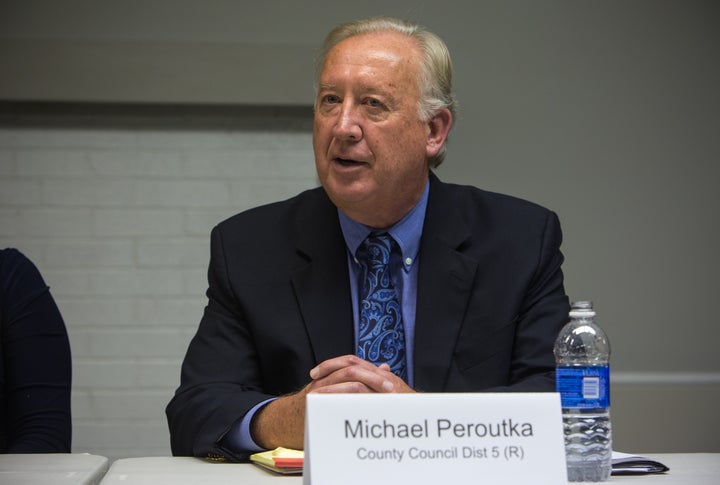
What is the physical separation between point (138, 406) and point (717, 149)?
8.36 ft

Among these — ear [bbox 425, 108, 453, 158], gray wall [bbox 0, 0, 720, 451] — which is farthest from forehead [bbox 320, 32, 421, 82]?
gray wall [bbox 0, 0, 720, 451]

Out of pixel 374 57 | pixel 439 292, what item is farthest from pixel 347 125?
pixel 439 292

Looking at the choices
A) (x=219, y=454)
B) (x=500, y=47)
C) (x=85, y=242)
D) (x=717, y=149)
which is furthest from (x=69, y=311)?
(x=717, y=149)

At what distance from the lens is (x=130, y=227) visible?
389 cm

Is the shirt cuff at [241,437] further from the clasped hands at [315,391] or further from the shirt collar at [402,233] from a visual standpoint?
the shirt collar at [402,233]

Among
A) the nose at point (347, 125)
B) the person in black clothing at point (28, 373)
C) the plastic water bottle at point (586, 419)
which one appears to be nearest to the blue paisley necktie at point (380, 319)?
the nose at point (347, 125)

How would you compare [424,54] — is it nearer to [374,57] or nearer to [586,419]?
[374,57]

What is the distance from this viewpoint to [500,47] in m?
3.93

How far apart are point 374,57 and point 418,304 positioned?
1.74 feet

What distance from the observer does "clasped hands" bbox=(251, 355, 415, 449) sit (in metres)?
1.61

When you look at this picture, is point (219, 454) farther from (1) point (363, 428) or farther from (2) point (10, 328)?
(2) point (10, 328)

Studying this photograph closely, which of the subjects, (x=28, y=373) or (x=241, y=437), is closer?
(x=241, y=437)

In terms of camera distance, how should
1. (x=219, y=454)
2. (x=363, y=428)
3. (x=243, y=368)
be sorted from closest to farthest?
1. (x=363, y=428)
2. (x=219, y=454)
3. (x=243, y=368)

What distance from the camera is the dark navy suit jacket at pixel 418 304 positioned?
1.96m
